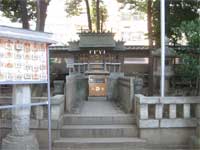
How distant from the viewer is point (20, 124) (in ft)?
19.7

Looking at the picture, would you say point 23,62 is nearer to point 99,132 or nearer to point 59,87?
point 99,132

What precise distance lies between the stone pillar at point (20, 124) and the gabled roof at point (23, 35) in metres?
0.98

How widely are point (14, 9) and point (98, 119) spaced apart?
11.1 m

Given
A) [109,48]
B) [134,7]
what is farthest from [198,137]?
[134,7]

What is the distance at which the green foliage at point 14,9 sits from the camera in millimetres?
16281

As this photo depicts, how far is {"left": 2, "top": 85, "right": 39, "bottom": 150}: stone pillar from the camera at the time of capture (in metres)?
5.94

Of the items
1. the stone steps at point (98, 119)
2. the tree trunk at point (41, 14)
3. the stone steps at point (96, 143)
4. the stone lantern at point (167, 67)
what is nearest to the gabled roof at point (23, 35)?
the stone steps at point (96, 143)

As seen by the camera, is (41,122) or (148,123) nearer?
(41,122)

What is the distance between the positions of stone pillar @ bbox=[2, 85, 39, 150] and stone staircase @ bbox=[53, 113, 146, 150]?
3.20ft

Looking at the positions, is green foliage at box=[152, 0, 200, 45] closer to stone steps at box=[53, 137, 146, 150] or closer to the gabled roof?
stone steps at box=[53, 137, 146, 150]

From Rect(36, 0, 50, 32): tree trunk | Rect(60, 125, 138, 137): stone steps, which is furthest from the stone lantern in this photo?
Rect(36, 0, 50, 32): tree trunk

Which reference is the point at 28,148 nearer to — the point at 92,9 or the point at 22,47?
the point at 22,47

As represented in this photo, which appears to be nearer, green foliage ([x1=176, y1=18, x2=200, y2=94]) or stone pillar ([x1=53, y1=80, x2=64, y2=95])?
green foliage ([x1=176, y1=18, x2=200, y2=94])

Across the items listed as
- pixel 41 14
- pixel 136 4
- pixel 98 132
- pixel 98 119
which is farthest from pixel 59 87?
pixel 136 4
